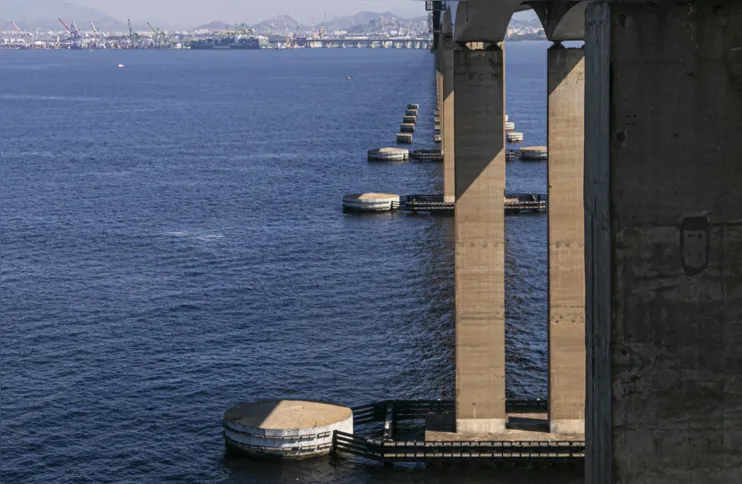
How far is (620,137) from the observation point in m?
13.2

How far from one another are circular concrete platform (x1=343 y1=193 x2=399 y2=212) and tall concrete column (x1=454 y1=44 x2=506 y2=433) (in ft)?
220

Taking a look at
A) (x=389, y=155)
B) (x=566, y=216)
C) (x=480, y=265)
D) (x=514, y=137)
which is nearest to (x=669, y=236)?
(x=566, y=216)

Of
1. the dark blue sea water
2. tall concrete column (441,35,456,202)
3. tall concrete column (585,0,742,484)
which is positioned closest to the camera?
tall concrete column (585,0,742,484)

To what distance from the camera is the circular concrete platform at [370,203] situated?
11506cm

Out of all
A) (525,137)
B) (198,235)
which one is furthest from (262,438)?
(525,137)

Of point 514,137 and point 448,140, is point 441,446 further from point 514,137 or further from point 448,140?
point 514,137

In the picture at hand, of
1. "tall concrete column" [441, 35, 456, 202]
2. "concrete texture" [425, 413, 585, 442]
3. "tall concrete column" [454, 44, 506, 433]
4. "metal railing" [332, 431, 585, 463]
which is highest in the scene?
"tall concrete column" [441, 35, 456, 202]

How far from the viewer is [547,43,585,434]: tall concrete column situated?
45625 millimetres

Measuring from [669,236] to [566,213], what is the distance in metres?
33.2

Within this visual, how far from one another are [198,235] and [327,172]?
4187 cm

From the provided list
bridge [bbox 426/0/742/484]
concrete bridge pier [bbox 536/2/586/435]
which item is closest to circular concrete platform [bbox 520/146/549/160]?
concrete bridge pier [bbox 536/2/586/435]

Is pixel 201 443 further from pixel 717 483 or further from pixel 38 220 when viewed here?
pixel 38 220

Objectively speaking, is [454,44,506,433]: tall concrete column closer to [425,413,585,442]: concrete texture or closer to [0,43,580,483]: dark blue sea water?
[425,413,585,442]: concrete texture

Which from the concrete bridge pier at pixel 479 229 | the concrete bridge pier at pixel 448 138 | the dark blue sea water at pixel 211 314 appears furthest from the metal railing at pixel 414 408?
the concrete bridge pier at pixel 448 138
